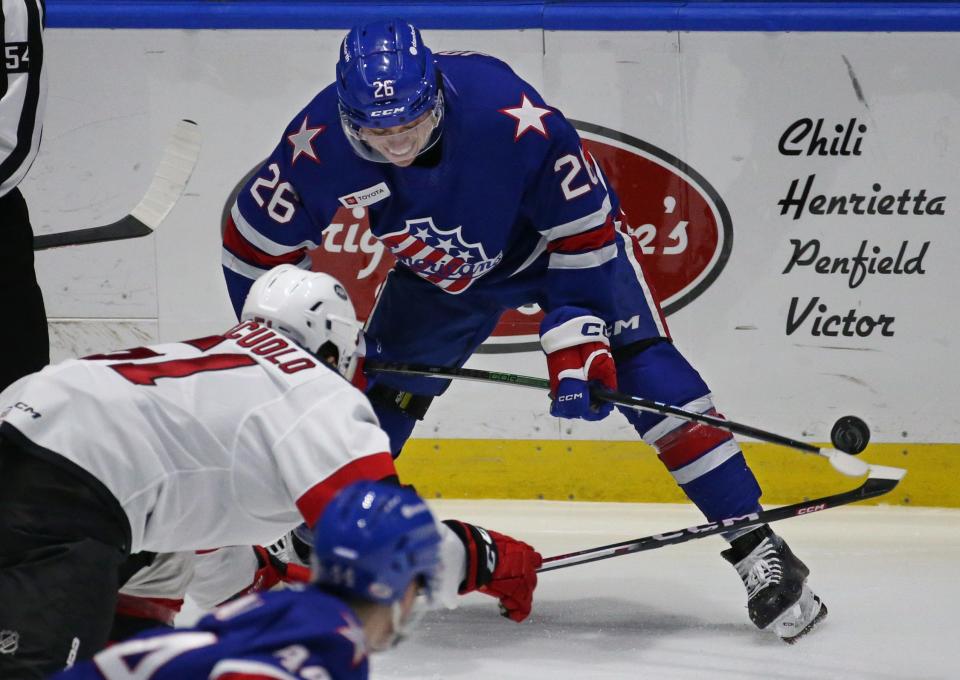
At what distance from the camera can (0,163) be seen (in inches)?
112

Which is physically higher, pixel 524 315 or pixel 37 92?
pixel 37 92

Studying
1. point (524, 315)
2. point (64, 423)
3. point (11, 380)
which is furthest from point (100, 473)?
point (524, 315)

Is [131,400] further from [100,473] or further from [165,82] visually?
[165,82]

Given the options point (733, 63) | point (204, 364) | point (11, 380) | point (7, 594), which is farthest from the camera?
point (733, 63)

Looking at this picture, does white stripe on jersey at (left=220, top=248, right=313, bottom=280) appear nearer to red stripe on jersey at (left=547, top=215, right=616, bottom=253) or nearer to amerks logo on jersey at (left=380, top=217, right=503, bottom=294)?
amerks logo on jersey at (left=380, top=217, right=503, bottom=294)

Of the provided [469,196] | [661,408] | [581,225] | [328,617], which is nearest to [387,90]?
[469,196]

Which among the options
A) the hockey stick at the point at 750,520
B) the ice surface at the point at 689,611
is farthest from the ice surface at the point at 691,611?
the hockey stick at the point at 750,520

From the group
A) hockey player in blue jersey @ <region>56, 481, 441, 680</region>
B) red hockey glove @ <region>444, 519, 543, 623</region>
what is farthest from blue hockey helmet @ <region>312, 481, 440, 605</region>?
red hockey glove @ <region>444, 519, 543, 623</region>

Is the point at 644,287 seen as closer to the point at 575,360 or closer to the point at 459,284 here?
the point at 575,360

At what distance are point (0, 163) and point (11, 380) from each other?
0.45 m

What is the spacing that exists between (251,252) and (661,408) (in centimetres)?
101

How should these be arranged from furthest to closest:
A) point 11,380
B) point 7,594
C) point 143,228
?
point 143,228, point 11,380, point 7,594

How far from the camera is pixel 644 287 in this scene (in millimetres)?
3191

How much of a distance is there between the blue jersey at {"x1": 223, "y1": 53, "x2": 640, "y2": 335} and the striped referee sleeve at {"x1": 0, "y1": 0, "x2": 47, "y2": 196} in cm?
50
